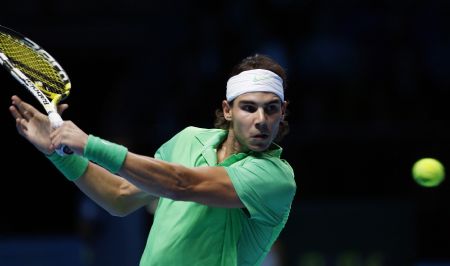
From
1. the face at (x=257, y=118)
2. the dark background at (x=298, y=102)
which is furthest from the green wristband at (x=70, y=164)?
the dark background at (x=298, y=102)

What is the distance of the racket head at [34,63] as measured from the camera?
5734 mm

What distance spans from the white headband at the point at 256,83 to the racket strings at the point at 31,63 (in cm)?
107

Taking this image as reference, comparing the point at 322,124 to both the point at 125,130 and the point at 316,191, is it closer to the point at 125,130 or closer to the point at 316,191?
the point at 316,191

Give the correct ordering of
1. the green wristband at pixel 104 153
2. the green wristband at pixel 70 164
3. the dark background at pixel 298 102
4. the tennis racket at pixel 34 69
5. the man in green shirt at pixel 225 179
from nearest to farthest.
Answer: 1. the green wristband at pixel 104 153
2. the man in green shirt at pixel 225 179
3. the green wristband at pixel 70 164
4. the tennis racket at pixel 34 69
5. the dark background at pixel 298 102

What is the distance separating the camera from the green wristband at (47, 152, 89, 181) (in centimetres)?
548

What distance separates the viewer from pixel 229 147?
5473 mm

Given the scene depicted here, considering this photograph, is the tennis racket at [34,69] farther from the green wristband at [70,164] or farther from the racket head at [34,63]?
the green wristband at [70,164]

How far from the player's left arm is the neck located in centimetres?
30

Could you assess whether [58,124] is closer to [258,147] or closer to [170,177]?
[170,177]

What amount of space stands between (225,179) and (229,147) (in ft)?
1.39

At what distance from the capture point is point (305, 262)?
9719 millimetres

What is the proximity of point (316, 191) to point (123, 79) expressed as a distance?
2.89m

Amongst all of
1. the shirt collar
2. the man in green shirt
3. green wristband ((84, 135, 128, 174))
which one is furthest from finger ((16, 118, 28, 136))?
the shirt collar

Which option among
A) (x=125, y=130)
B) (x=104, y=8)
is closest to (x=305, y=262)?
(x=125, y=130)
